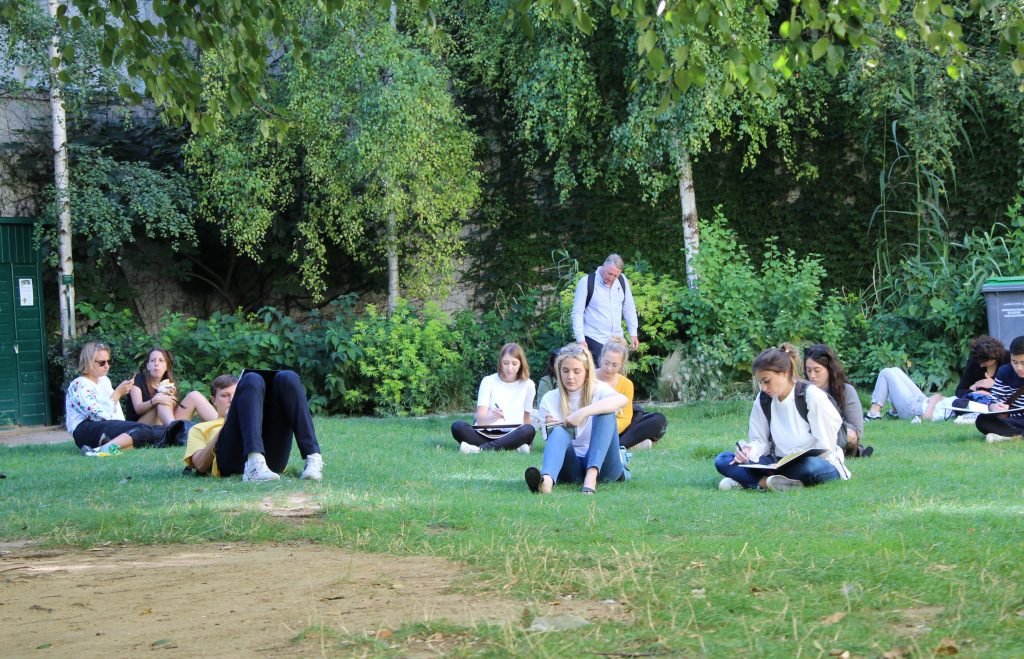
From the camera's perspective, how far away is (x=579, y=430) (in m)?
8.16

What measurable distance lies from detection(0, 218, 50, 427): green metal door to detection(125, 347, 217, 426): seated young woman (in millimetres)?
5410

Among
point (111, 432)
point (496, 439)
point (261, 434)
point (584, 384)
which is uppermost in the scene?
point (584, 384)

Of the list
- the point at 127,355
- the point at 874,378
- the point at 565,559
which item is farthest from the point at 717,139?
the point at 565,559

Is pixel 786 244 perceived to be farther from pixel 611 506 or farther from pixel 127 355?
pixel 611 506

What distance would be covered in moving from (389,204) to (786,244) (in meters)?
6.18

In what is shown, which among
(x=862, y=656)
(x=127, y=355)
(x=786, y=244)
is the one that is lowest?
(x=862, y=656)

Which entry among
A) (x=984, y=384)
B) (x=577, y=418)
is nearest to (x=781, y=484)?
(x=577, y=418)

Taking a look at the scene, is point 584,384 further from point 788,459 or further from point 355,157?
point 355,157

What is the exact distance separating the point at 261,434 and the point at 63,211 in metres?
9.15

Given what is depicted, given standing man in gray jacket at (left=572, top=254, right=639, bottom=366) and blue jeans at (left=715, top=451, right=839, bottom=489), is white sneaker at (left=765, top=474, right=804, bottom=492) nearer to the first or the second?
blue jeans at (left=715, top=451, right=839, bottom=489)

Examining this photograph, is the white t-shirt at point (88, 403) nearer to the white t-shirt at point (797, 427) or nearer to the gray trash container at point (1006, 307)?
the white t-shirt at point (797, 427)

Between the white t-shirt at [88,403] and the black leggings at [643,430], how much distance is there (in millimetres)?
5288

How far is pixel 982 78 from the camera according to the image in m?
15.6

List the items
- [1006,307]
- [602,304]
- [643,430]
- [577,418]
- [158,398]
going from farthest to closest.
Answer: [1006,307] → [602,304] → [158,398] → [643,430] → [577,418]
